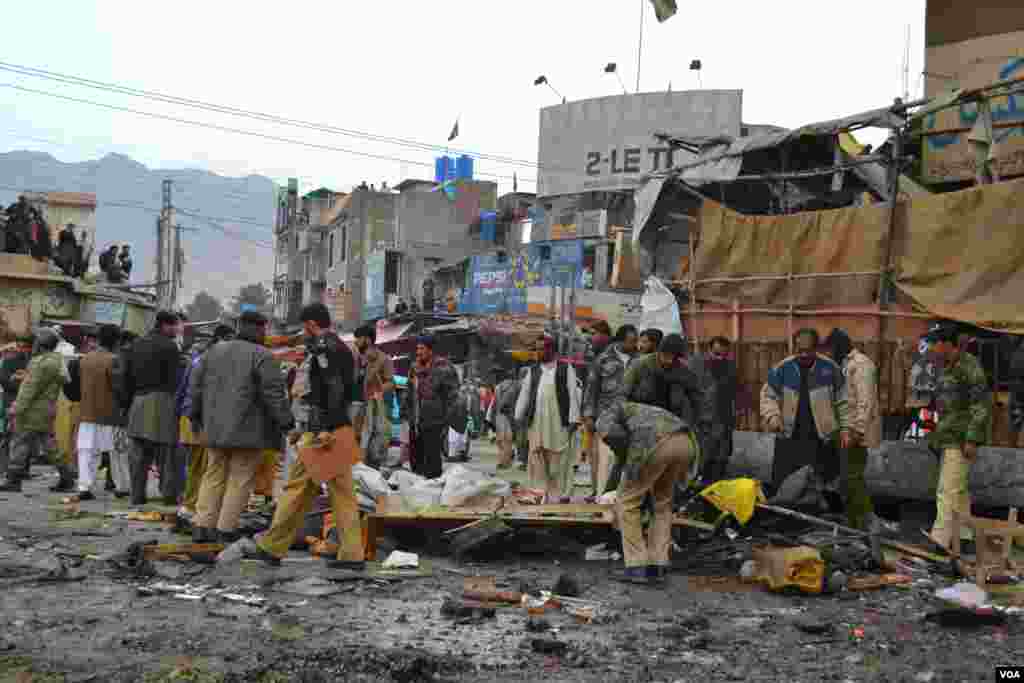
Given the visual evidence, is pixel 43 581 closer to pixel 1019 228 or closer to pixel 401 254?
pixel 1019 228

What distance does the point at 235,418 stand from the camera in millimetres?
8234

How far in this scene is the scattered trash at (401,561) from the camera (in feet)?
25.6

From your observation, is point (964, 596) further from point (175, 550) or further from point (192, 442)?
point (192, 442)

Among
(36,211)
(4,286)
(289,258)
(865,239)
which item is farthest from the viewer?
(289,258)

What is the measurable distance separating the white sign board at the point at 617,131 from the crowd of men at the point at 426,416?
2913cm

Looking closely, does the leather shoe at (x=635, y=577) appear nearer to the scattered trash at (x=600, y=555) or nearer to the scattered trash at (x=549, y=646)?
the scattered trash at (x=600, y=555)

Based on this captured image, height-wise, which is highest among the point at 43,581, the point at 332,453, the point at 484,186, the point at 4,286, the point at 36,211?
the point at 484,186

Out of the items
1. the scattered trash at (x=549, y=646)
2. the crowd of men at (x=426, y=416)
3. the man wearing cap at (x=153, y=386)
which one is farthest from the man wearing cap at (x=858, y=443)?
the man wearing cap at (x=153, y=386)

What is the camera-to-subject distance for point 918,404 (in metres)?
10.2

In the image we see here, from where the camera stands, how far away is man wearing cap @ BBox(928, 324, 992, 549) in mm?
8688

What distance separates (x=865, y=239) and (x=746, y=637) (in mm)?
6269

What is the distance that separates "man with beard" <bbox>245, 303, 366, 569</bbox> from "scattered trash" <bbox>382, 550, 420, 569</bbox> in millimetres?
186

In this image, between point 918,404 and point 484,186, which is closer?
point 918,404

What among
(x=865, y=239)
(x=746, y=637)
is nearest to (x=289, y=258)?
(x=865, y=239)
